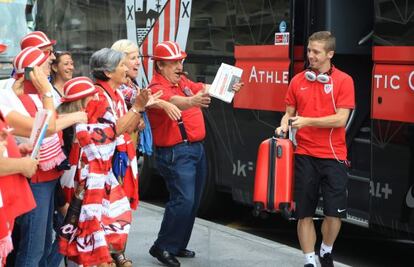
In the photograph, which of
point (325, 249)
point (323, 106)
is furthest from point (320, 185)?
point (323, 106)

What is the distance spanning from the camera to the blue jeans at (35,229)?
4.58 m

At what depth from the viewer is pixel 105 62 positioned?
5.29 metres

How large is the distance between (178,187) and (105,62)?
50.5 inches

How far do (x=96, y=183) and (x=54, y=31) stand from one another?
7.17 metres

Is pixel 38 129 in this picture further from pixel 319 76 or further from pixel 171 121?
pixel 319 76

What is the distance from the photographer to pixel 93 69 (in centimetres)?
535

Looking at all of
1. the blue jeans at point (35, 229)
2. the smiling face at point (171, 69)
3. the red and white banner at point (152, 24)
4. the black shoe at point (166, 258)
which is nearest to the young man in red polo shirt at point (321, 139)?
the smiling face at point (171, 69)

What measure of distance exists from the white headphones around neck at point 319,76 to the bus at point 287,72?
53cm

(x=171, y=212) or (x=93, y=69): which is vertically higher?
(x=93, y=69)

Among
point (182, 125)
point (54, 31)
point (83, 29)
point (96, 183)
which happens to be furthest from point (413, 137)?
point (54, 31)

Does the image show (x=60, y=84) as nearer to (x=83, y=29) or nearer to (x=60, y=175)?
(x=60, y=175)

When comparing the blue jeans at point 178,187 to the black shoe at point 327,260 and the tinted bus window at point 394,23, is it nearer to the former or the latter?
the black shoe at point 327,260

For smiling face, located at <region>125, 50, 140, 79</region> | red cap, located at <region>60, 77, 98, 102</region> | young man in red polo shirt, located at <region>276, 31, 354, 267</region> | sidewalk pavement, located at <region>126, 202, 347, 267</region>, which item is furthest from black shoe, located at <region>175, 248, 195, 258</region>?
red cap, located at <region>60, 77, 98, 102</region>

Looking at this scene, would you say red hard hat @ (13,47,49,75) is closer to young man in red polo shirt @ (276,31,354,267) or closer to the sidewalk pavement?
young man in red polo shirt @ (276,31,354,267)
